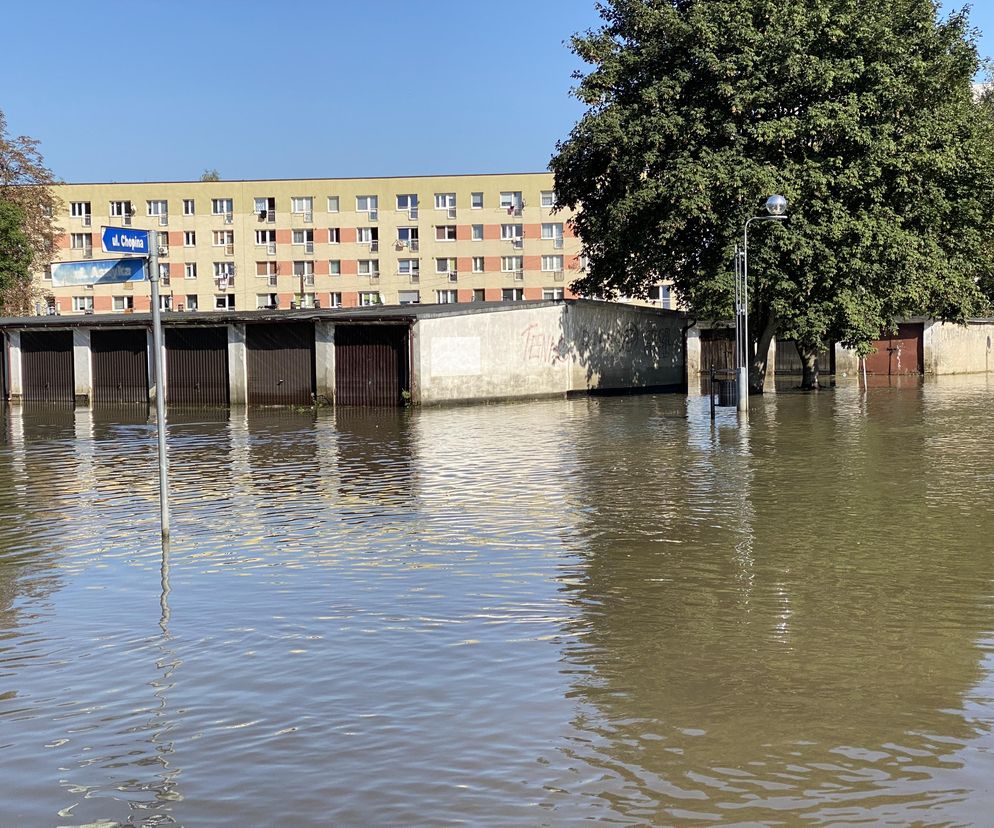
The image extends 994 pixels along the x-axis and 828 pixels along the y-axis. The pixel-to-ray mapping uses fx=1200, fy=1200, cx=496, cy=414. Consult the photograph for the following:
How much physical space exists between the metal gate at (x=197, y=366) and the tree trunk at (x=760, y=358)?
1813 centimetres

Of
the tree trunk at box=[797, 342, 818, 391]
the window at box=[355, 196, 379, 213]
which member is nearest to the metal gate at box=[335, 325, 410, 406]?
the tree trunk at box=[797, 342, 818, 391]

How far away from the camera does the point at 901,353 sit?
183 ft

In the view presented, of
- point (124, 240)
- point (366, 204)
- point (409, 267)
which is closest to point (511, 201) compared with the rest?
point (409, 267)

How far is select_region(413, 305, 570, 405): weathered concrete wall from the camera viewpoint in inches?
1494

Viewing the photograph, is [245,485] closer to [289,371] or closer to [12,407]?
[289,371]

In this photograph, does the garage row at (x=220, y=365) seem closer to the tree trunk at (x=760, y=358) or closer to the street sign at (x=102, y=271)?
the tree trunk at (x=760, y=358)

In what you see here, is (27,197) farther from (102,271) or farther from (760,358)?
(102,271)

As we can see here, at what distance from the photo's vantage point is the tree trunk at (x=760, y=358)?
1634 inches

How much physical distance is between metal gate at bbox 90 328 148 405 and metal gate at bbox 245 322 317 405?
501 centimetres

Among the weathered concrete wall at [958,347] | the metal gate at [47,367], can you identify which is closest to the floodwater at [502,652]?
the metal gate at [47,367]

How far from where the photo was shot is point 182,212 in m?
88.8

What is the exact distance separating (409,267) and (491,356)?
49.3 m

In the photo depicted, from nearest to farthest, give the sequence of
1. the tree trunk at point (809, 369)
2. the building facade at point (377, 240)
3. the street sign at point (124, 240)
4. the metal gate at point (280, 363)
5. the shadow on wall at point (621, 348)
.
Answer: the street sign at point (124, 240) → the metal gate at point (280, 363) → the shadow on wall at point (621, 348) → the tree trunk at point (809, 369) → the building facade at point (377, 240)

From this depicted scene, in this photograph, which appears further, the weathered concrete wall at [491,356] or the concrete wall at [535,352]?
the concrete wall at [535,352]
